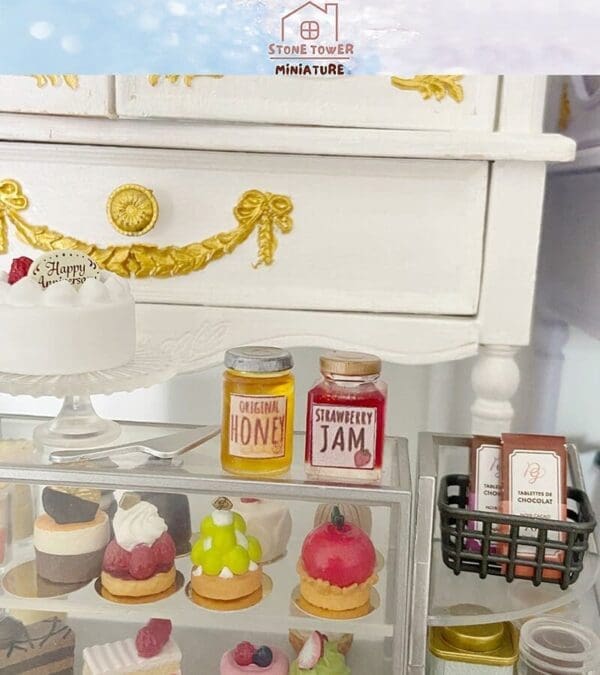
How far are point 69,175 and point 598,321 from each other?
60 cm

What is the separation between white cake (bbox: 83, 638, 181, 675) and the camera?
33.1 inches

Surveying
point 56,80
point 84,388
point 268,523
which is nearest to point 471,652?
point 268,523

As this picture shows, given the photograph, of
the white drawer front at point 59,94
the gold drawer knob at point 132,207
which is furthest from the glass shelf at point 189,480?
the white drawer front at point 59,94

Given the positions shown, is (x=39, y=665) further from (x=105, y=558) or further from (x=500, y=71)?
(x=500, y=71)

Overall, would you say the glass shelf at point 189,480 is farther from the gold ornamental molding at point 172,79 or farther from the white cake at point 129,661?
the gold ornamental molding at point 172,79

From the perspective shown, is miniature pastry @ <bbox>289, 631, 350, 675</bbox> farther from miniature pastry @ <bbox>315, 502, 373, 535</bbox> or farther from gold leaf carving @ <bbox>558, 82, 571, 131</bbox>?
gold leaf carving @ <bbox>558, 82, 571, 131</bbox>

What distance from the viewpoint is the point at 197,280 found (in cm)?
85

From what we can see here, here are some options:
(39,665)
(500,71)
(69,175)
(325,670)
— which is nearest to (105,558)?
(39,665)

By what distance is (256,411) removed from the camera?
805 millimetres

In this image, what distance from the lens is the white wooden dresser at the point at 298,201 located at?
2.61ft

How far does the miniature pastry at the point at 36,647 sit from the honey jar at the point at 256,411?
9.6 inches

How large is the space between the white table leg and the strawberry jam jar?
13 centimetres

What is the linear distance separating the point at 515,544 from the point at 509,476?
0.06 m

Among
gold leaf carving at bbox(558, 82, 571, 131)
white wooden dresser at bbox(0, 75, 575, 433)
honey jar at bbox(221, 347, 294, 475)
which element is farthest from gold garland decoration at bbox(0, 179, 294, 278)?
gold leaf carving at bbox(558, 82, 571, 131)
